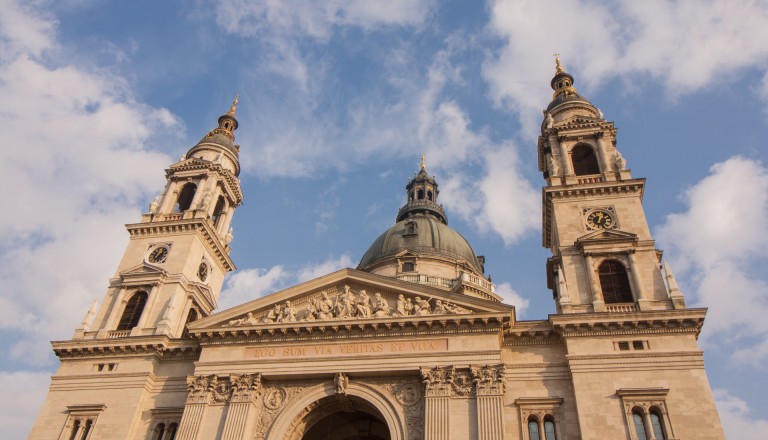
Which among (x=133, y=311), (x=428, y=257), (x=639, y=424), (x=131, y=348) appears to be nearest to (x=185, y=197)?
(x=133, y=311)

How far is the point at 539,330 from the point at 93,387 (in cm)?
2227

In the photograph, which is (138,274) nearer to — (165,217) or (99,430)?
(165,217)

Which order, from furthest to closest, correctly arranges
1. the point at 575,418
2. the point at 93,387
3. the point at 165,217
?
1. the point at 165,217
2. the point at 93,387
3. the point at 575,418

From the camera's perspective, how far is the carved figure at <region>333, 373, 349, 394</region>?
27656mm

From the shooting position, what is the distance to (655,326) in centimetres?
2675

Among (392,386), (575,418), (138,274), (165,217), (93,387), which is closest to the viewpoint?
(575,418)

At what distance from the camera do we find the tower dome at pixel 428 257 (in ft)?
157

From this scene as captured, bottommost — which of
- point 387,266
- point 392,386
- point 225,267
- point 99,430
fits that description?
point 99,430

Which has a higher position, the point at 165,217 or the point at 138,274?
the point at 165,217

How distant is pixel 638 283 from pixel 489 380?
886 centimetres

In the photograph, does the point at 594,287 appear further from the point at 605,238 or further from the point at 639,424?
the point at 639,424

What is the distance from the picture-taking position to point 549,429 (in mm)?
25750

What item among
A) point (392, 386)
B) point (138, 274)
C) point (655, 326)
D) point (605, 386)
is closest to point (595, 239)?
point (655, 326)

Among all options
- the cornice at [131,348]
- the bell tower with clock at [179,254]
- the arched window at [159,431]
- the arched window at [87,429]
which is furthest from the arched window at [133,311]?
the arched window at [159,431]
